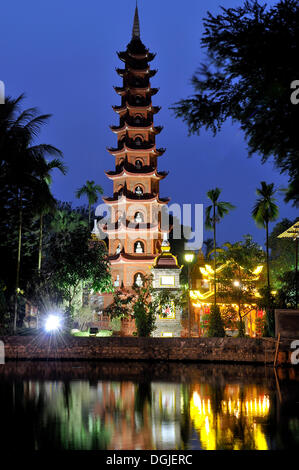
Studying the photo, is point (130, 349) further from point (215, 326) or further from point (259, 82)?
point (259, 82)

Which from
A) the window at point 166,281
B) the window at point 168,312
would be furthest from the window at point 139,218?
the window at point 168,312

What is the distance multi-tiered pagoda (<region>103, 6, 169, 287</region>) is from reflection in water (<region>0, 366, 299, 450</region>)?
26012mm

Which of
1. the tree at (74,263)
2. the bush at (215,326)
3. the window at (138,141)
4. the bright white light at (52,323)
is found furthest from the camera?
the window at (138,141)

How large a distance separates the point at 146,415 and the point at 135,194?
33125mm

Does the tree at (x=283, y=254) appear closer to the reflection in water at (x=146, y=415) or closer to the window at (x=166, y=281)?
the window at (x=166, y=281)

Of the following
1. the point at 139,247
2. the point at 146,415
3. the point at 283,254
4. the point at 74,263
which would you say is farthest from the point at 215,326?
the point at 283,254

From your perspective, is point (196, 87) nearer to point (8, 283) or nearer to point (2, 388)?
point (2, 388)

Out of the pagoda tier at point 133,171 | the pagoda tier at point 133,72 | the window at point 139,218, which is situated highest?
the pagoda tier at point 133,72

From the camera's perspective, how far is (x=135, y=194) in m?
43.1

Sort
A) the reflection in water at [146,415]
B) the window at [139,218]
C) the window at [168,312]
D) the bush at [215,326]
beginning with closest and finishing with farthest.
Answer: the reflection in water at [146,415] < the bush at [215,326] < the window at [168,312] < the window at [139,218]

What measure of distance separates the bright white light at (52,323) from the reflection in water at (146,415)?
10.7 m

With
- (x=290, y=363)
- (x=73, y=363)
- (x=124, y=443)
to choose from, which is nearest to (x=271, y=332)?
(x=290, y=363)

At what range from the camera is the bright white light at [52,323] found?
27.1 meters

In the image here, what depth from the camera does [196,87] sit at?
33.9 ft
